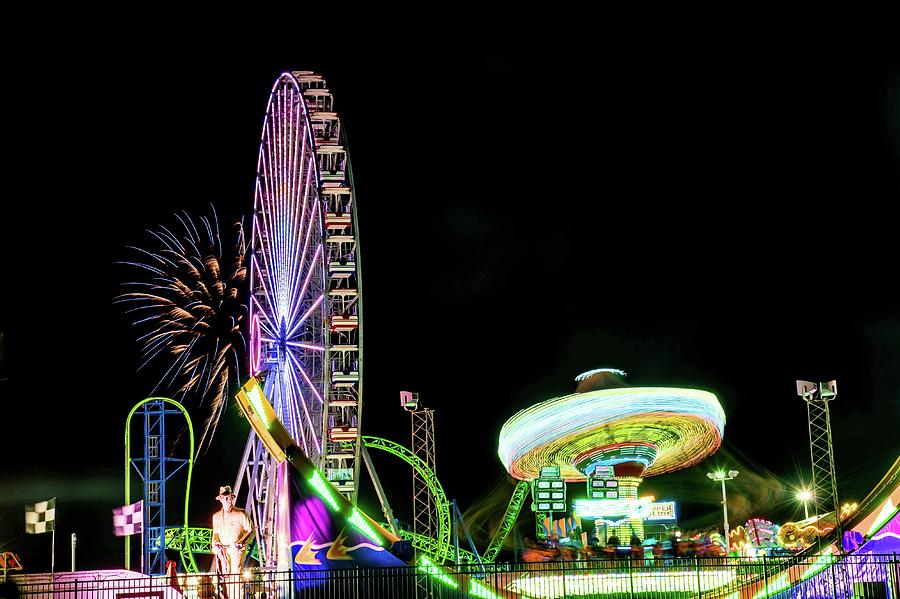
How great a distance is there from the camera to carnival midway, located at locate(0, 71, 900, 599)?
2323 centimetres

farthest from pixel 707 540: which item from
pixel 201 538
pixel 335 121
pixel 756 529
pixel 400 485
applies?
pixel 400 485

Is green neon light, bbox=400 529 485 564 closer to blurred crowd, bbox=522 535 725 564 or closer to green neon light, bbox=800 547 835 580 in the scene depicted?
blurred crowd, bbox=522 535 725 564

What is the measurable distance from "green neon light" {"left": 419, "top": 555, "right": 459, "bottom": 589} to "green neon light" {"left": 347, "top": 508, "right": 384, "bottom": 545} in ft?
3.36

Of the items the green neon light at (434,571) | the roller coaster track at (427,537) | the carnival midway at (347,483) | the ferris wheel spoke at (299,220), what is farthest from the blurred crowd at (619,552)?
the ferris wheel spoke at (299,220)

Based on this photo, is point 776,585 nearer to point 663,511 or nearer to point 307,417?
point 307,417

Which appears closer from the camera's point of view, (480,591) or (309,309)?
(480,591)

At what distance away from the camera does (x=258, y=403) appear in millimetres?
24391

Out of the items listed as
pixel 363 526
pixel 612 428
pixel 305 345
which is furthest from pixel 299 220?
pixel 612 428

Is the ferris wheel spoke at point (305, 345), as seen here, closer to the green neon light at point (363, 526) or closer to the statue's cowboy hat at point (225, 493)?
the green neon light at point (363, 526)

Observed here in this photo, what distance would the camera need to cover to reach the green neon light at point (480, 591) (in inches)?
975

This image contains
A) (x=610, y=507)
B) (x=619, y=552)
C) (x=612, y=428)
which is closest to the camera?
(x=619, y=552)

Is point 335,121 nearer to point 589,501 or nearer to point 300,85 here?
point 300,85

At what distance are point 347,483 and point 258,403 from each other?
7.36m

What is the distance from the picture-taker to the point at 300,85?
34.0 m
